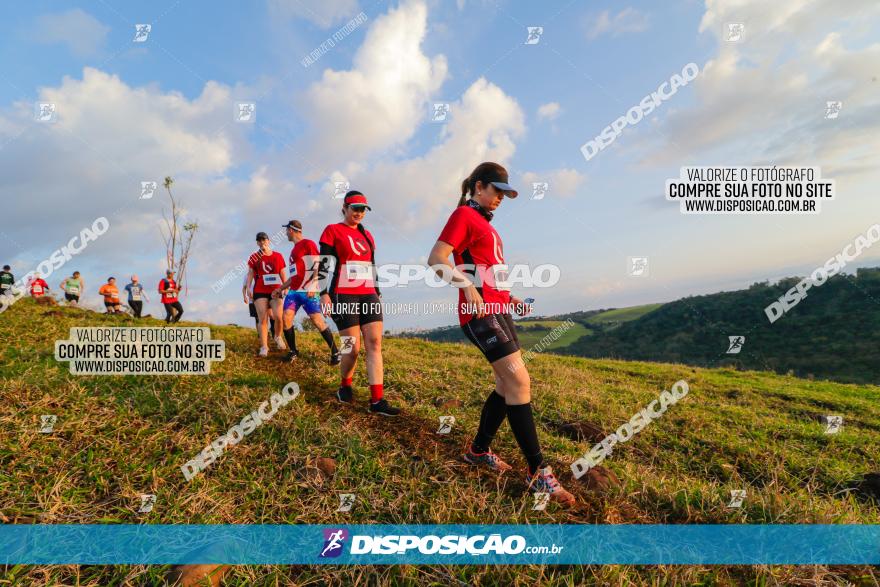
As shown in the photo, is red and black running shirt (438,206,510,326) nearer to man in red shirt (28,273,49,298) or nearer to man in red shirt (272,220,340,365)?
man in red shirt (272,220,340,365)

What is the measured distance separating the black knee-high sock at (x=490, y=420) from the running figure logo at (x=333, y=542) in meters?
1.53

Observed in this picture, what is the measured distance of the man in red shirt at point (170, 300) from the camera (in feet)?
53.7

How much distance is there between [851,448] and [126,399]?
10354 millimetres

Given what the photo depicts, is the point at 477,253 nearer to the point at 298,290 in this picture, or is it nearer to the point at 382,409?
the point at 382,409

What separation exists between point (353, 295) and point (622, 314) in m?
85.2

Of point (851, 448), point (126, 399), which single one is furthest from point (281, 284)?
point (851, 448)

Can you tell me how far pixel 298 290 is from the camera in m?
7.80

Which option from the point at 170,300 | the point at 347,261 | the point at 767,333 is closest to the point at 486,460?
the point at 347,261

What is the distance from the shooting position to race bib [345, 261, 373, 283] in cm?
542

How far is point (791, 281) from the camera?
6556 centimetres

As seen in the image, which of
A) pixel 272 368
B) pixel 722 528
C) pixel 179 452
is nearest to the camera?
pixel 722 528

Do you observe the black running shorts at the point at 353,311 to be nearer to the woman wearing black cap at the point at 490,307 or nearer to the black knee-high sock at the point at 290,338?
the woman wearing black cap at the point at 490,307

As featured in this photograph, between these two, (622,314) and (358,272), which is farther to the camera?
(622,314)

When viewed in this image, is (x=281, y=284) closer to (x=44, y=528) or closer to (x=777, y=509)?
(x=44, y=528)
